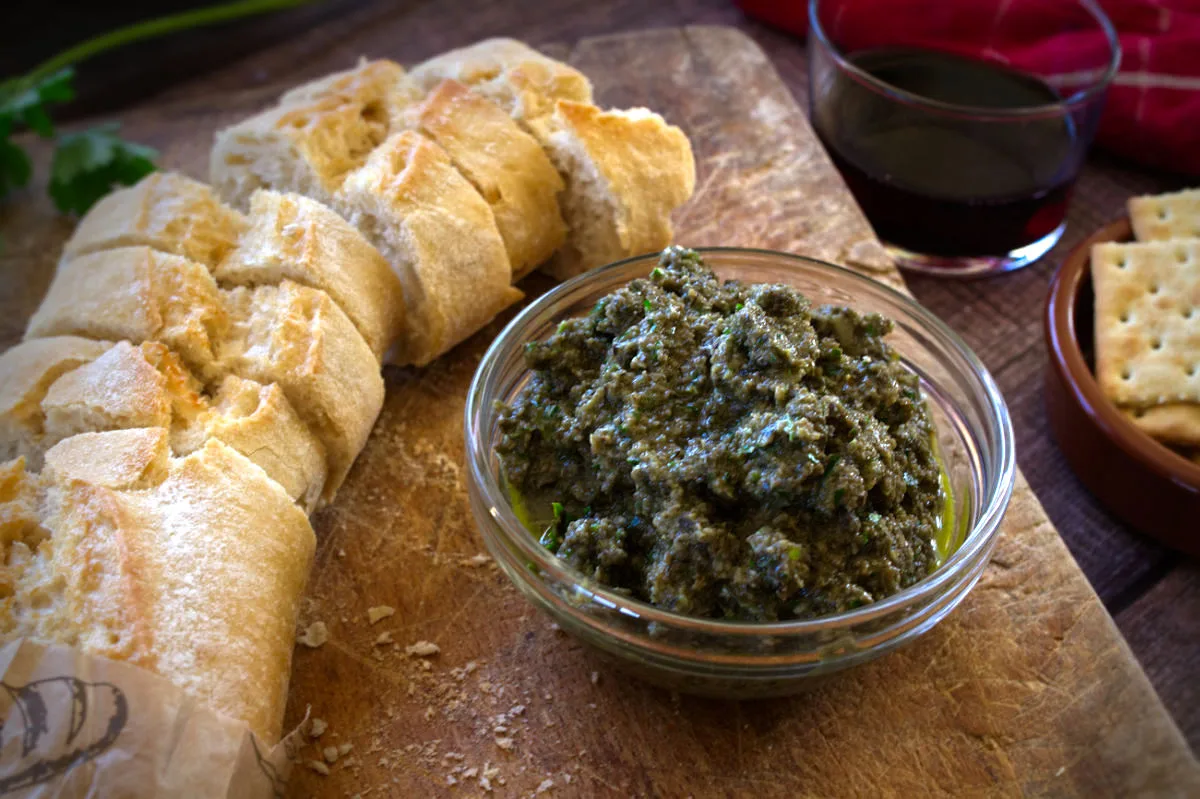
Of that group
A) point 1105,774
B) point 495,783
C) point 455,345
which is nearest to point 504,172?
point 455,345

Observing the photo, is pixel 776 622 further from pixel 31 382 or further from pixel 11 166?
pixel 11 166

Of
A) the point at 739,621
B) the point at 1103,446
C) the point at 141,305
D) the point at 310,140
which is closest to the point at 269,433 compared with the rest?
the point at 141,305

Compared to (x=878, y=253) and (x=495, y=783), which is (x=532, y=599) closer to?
(x=495, y=783)

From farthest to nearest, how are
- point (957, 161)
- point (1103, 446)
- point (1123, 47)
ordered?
point (1123, 47) → point (957, 161) → point (1103, 446)

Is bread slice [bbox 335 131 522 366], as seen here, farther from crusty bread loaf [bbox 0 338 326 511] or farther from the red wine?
the red wine

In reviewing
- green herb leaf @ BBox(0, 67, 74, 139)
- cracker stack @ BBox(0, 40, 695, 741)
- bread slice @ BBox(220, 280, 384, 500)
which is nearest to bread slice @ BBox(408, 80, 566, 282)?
cracker stack @ BBox(0, 40, 695, 741)
